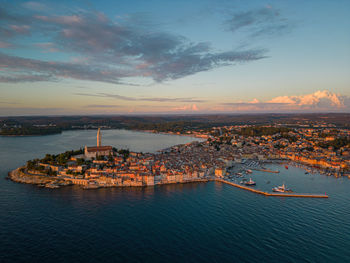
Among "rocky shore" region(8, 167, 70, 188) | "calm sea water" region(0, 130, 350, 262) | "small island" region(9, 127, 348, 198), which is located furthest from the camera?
"small island" region(9, 127, 348, 198)

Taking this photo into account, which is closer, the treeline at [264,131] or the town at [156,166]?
the town at [156,166]

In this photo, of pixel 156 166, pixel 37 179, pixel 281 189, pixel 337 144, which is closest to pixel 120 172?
pixel 156 166

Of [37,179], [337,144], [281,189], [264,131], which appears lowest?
[281,189]

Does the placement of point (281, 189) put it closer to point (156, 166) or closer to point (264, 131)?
point (156, 166)

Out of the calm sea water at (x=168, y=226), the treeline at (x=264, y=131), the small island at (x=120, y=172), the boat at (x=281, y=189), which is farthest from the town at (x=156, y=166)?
the treeline at (x=264, y=131)

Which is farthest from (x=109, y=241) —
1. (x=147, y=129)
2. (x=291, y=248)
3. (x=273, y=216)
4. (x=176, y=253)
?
(x=147, y=129)

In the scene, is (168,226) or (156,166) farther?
(156,166)

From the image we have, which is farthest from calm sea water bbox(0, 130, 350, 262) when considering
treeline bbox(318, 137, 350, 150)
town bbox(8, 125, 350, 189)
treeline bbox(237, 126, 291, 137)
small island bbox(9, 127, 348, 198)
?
treeline bbox(237, 126, 291, 137)

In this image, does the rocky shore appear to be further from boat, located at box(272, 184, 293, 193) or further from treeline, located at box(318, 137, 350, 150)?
treeline, located at box(318, 137, 350, 150)

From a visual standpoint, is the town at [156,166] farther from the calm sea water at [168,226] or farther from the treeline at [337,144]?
the calm sea water at [168,226]
